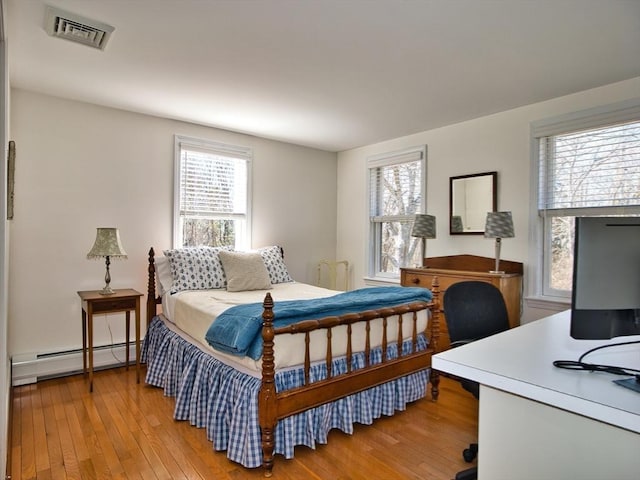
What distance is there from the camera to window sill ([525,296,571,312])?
9.96 feet

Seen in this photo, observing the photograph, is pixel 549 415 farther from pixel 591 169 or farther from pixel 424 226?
pixel 424 226

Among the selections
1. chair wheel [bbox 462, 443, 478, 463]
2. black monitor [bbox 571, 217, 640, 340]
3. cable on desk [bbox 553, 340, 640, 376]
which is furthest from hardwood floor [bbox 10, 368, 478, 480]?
black monitor [bbox 571, 217, 640, 340]

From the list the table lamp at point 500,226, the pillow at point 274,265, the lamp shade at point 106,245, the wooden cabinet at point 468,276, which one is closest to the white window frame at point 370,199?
the wooden cabinet at point 468,276

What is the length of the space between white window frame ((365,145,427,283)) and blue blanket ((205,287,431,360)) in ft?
6.06

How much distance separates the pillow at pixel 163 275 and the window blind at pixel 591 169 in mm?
3244

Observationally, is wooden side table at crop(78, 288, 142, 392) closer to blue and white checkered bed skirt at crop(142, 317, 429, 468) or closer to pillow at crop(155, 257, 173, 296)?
pillow at crop(155, 257, 173, 296)

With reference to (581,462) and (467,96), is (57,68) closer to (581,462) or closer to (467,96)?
(467,96)

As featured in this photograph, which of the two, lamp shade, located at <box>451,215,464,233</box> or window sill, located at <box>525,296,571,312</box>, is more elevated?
lamp shade, located at <box>451,215,464,233</box>

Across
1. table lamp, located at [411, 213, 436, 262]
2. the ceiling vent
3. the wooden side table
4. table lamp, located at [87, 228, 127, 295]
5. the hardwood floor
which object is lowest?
the hardwood floor

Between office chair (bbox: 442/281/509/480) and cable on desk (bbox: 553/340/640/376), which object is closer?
cable on desk (bbox: 553/340/640/376)

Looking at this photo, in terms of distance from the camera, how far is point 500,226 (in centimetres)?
315

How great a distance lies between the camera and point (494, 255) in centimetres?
347

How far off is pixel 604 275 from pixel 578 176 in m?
2.39

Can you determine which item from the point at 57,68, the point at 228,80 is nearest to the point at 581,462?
the point at 228,80
